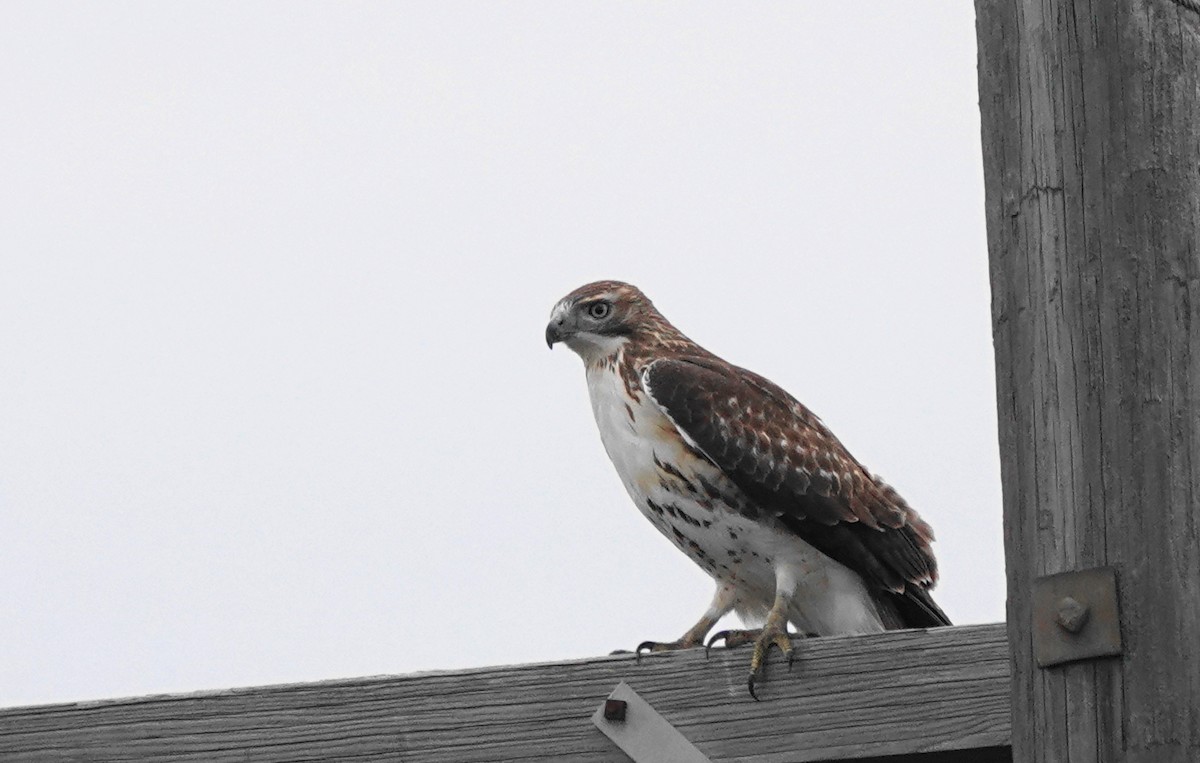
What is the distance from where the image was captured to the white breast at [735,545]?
434 centimetres

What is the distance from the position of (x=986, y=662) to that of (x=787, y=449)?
2.04m

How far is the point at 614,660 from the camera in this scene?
2676 millimetres

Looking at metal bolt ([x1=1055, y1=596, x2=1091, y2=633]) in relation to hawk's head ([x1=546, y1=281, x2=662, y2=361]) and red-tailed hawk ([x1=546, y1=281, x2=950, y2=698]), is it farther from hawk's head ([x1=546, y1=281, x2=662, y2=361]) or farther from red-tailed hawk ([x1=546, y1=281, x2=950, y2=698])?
hawk's head ([x1=546, y1=281, x2=662, y2=361])

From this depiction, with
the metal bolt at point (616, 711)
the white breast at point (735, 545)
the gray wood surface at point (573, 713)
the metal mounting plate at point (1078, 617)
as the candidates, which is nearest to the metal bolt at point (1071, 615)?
the metal mounting plate at point (1078, 617)

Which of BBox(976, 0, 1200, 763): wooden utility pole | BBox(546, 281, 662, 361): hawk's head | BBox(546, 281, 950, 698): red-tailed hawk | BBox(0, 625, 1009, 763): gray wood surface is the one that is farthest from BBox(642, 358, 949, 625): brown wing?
Result: BBox(976, 0, 1200, 763): wooden utility pole

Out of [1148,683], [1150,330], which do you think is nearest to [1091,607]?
[1148,683]

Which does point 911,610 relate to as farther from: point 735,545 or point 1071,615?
point 1071,615

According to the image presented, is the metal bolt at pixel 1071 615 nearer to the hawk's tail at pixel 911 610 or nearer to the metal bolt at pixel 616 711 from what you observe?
the metal bolt at pixel 616 711

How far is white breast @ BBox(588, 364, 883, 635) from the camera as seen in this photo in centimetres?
434

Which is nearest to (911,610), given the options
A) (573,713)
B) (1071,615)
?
(573,713)

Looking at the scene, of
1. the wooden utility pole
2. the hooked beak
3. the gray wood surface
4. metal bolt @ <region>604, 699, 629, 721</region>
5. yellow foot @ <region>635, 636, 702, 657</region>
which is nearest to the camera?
the wooden utility pole

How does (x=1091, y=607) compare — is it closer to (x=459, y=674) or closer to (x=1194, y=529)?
(x=1194, y=529)

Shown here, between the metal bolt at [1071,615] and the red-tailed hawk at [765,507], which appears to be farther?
the red-tailed hawk at [765,507]

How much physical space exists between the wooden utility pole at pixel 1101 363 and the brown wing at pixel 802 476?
2.22 metres
